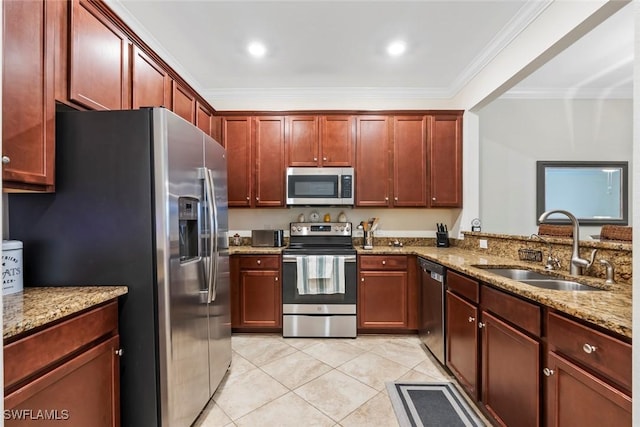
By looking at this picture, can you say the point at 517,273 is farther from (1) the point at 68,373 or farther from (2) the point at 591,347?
(1) the point at 68,373

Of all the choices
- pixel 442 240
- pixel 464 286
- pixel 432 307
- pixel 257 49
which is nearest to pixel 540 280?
pixel 464 286

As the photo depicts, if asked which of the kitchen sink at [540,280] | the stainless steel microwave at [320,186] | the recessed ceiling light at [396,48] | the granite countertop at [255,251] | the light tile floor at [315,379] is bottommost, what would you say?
the light tile floor at [315,379]

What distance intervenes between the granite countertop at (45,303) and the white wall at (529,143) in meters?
3.76

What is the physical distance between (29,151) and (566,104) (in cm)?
499

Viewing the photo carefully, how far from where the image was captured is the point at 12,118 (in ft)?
3.88

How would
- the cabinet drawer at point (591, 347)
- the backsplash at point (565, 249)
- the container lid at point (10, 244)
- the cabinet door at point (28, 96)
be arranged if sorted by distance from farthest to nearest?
the backsplash at point (565, 249), the container lid at point (10, 244), the cabinet door at point (28, 96), the cabinet drawer at point (591, 347)

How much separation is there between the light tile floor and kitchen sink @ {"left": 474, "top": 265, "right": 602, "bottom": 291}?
929mm

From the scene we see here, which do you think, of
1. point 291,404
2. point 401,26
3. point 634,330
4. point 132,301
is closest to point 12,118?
point 132,301

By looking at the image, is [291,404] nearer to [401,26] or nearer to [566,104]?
[401,26]

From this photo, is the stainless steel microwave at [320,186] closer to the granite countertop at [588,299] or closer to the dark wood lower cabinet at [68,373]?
the granite countertop at [588,299]

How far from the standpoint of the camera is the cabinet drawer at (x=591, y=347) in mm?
953

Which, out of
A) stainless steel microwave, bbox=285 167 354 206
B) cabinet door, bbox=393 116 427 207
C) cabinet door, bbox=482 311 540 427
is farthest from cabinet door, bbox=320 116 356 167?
cabinet door, bbox=482 311 540 427

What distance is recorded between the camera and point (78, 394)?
1.19m
